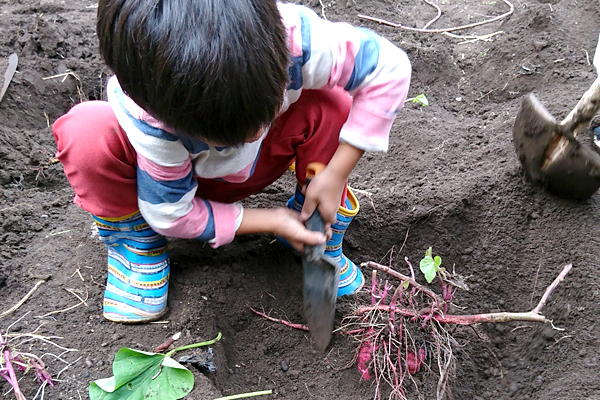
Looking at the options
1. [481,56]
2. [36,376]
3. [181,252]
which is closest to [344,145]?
[181,252]

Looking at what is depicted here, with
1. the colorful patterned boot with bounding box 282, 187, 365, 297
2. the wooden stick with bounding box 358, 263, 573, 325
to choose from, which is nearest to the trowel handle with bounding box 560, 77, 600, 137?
the wooden stick with bounding box 358, 263, 573, 325

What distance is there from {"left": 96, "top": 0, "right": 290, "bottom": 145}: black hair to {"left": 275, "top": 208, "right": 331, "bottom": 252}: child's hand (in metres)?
0.43

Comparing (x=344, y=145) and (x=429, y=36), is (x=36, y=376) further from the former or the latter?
(x=429, y=36)

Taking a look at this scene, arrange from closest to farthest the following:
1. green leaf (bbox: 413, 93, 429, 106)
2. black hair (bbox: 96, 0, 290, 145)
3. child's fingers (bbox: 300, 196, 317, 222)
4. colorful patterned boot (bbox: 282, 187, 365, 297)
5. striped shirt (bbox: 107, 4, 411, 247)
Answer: black hair (bbox: 96, 0, 290, 145) < striped shirt (bbox: 107, 4, 411, 247) < child's fingers (bbox: 300, 196, 317, 222) < colorful patterned boot (bbox: 282, 187, 365, 297) < green leaf (bbox: 413, 93, 429, 106)

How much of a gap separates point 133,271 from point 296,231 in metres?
0.51

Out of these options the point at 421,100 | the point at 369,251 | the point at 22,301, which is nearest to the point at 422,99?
the point at 421,100

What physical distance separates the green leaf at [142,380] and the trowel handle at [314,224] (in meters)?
0.41

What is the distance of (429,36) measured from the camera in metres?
2.62

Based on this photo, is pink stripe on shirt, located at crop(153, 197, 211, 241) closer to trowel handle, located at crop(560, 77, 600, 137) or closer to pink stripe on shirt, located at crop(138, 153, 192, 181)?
pink stripe on shirt, located at crop(138, 153, 192, 181)

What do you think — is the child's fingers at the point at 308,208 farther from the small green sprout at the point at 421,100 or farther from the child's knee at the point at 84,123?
the small green sprout at the point at 421,100

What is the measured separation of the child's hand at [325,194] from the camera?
1.23 m

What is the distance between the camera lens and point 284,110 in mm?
1233

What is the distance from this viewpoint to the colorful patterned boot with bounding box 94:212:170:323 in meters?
1.33

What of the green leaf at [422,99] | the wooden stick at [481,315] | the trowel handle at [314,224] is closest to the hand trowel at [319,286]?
the trowel handle at [314,224]
